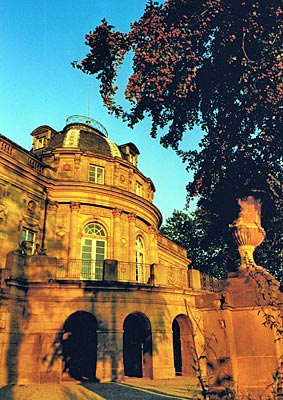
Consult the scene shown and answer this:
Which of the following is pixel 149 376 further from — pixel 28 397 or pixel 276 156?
pixel 276 156

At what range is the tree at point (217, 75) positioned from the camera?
10742 mm

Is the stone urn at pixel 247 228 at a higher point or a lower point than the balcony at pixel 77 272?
lower

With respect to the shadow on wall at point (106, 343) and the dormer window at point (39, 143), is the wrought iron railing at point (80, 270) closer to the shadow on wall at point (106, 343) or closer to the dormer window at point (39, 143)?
the shadow on wall at point (106, 343)

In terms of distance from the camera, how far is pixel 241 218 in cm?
684

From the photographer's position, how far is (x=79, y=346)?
19.5 m

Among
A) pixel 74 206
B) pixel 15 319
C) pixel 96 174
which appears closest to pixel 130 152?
pixel 96 174

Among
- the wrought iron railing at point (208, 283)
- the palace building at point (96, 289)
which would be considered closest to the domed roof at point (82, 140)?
the palace building at point (96, 289)

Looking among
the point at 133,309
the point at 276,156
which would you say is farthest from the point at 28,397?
the point at 276,156

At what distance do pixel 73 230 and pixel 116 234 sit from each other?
2.96 m

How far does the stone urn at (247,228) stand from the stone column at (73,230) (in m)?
17.2

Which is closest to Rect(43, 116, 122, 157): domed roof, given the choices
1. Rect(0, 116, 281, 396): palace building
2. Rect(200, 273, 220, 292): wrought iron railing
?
Rect(0, 116, 281, 396): palace building

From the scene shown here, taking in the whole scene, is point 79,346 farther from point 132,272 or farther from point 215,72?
point 215,72

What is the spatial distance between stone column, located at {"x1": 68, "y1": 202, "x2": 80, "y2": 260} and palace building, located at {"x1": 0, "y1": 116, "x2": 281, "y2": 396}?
0.07 meters

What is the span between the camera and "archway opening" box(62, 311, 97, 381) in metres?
19.0
